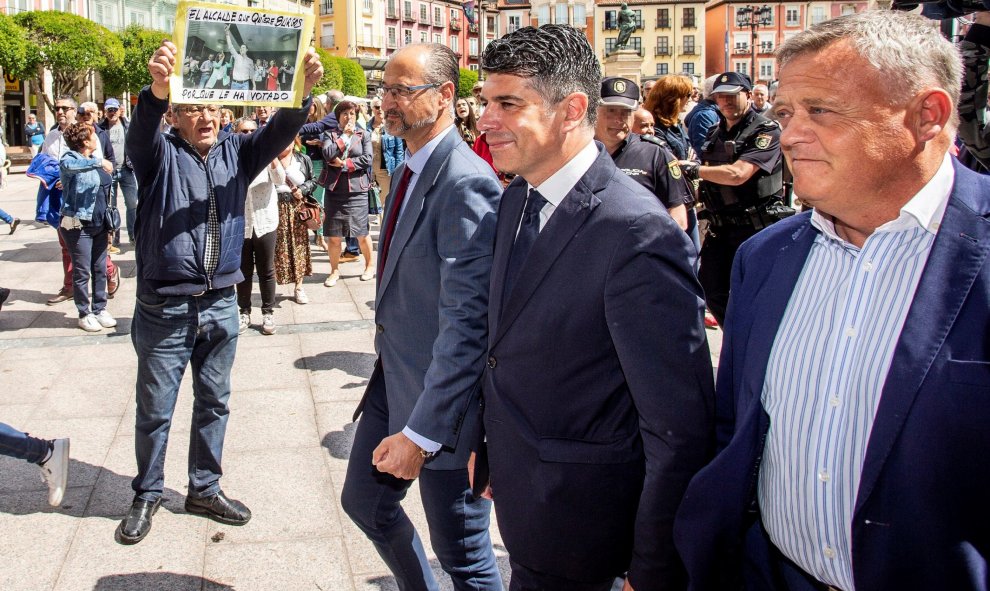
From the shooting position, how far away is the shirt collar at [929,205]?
5.06 ft

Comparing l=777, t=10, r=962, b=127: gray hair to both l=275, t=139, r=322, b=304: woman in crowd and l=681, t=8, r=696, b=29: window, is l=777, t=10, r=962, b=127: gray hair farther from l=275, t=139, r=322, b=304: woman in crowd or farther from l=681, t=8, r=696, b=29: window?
l=681, t=8, r=696, b=29: window

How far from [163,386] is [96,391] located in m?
2.40

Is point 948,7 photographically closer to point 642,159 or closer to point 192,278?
→ point 642,159

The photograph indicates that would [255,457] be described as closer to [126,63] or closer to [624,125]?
[624,125]

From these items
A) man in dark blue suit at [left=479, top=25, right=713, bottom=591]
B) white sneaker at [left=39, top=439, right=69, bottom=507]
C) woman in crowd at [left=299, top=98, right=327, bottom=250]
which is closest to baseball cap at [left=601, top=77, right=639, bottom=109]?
man in dark blue suit at [left=479, top=25, right=713, bottom=591]

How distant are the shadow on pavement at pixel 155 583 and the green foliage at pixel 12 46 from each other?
3901 cm

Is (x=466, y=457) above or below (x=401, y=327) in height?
below

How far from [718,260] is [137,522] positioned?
144 inches

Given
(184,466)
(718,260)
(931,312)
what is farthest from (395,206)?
(718,260)

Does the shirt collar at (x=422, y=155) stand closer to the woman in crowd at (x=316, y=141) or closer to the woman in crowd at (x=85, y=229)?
the woman in crowd at (x=85, y=229)

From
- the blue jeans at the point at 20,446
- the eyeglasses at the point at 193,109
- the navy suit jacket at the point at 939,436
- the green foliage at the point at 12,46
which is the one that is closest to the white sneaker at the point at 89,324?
the blue jeans at the point at 20,446

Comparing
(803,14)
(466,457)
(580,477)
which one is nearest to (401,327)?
(466,457)

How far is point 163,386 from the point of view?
3.83 meters

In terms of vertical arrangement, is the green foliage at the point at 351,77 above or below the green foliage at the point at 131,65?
above
